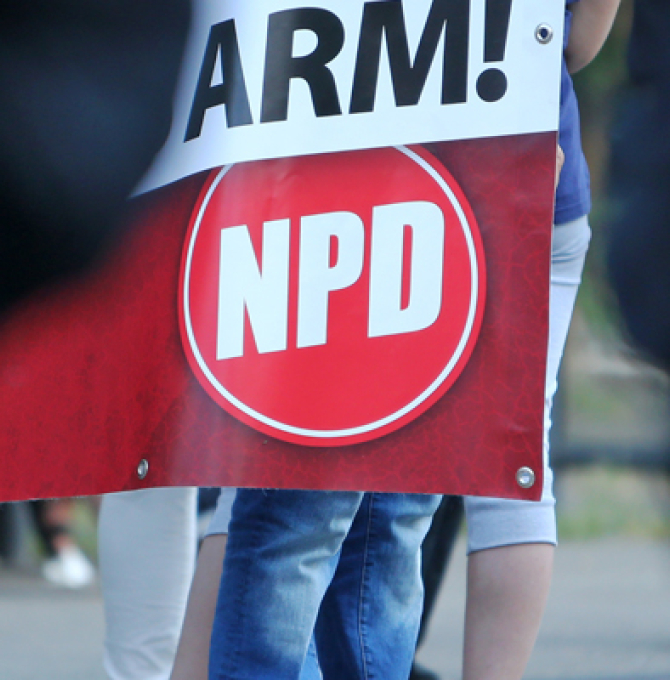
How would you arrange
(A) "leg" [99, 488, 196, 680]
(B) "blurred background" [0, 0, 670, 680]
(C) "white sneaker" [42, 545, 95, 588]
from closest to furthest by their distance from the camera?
(A) "leg" [99, 488, 196, 680] < (B) "blurred background" [0, 0, 670, 680] < (C) "white sneaker" [42, 545, 95, 588]

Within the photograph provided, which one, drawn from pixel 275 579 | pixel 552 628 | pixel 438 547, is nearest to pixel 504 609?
pixel 275 579

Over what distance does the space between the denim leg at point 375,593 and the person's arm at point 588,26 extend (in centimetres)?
62

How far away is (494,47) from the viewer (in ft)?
3.55

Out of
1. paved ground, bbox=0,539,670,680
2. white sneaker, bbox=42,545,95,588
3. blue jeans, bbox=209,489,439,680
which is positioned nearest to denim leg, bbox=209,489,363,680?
blue jeans, bbox=209,489,439,680

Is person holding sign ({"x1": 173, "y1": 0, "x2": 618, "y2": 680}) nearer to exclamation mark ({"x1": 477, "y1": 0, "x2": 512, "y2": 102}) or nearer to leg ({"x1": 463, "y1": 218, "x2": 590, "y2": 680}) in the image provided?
leg ({"x1": 463, "y1": 218, "x2": 590, "y2": 680})

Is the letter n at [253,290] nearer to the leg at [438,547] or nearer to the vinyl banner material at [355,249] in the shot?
the vinyl banner material at [355,249]

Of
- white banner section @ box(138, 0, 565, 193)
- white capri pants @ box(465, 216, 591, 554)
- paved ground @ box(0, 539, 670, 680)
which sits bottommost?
paved ground @ box(0, 539, 670, 680)

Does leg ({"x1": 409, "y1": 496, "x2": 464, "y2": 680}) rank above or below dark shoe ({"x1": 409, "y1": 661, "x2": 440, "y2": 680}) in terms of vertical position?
above

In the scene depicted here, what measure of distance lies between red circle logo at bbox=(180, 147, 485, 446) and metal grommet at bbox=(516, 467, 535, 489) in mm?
108

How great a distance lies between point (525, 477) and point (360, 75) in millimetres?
427

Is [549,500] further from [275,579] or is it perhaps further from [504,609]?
[275,579]

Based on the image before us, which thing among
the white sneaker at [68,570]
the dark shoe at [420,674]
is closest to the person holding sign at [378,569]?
the dark shoe at [420,674]

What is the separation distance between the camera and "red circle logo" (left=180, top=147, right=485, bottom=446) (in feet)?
3.61

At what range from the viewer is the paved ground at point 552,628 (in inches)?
101
